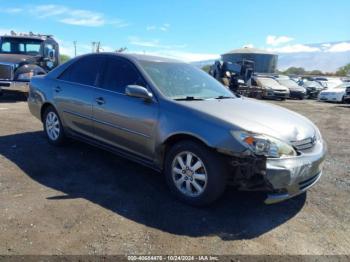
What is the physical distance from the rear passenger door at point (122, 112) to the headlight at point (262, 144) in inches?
43.5

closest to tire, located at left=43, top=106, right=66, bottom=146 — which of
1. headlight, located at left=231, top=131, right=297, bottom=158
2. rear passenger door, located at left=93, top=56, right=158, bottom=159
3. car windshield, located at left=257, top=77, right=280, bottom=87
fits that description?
rear passenger door, located at left=93, top=56, right=158, bottom=159

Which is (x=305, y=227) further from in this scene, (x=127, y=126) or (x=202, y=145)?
(x=127, y=126)

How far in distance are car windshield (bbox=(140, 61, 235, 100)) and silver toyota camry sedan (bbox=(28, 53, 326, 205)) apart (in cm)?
2

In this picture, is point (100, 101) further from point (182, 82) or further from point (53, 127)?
point (53, 127)

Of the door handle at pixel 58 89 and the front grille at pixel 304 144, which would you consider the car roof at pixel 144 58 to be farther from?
the front grille at pixel 304 144

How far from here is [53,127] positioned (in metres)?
5.75

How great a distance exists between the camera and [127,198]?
3.95 metres

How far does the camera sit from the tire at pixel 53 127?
5614 mm

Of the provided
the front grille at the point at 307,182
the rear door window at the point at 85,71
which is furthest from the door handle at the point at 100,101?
the front grille at the point at 307,182

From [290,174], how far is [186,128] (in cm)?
115

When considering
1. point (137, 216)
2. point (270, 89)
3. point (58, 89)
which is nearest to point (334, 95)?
point (270, 89)

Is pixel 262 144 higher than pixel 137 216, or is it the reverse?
pixel 262 144

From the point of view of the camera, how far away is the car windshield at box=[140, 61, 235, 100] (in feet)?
14.0

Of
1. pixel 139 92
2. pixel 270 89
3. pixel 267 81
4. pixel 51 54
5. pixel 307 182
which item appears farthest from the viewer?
pixel 267 81
